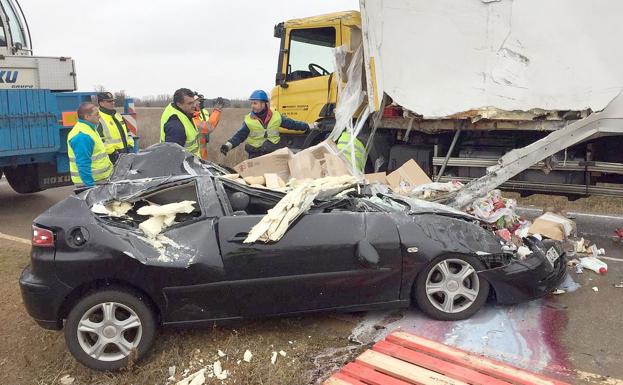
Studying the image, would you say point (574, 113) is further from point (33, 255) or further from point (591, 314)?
point (33, 255)

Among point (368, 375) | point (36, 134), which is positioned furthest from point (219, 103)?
point (368, 375)

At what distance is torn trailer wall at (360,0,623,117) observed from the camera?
5.38 m

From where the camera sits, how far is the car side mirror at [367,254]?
3582 millimetres

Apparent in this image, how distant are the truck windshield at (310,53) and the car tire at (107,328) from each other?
16.9ft

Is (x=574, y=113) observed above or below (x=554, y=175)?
above

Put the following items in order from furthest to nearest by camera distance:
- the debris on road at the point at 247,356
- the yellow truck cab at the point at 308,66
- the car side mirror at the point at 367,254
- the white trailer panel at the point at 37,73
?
the white trailer panel at the point at 37,73 → the yellow truck cab at the point at 308,66 → the car side mirror at the point at 367,254 → the debris on road at the point at 247,356

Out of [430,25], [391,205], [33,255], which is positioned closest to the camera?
[33,255]

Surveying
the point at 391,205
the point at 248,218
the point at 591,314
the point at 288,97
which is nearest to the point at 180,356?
the point at 248,218

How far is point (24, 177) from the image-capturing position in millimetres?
8227

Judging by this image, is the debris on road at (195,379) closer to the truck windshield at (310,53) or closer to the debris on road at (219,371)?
the debris on road at (219,371)

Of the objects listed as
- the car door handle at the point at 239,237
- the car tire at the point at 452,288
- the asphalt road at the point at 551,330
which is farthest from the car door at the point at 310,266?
the asphalt road at the point at 551,330

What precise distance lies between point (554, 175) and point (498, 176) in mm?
876

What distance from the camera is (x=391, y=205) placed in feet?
13.3

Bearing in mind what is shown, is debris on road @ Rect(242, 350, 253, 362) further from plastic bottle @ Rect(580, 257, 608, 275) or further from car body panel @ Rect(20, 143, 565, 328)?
plastic bottle @ Rect(580, 257, 608, 275)
